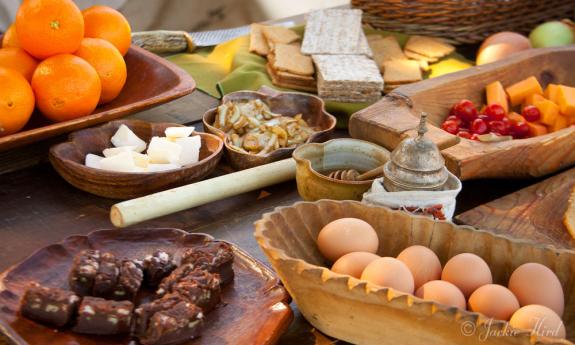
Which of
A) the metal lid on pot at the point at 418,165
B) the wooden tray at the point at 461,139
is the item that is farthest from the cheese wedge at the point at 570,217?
the metal lid on pot at the point at 418,165

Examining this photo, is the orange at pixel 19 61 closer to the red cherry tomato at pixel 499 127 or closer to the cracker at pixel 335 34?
the cracker at pixel 335 34

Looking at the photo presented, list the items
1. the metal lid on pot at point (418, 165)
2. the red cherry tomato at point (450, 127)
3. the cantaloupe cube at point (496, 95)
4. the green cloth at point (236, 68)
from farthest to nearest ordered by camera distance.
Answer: the green cloth at point (236, 68) < the cantaloupe cube at point (496, 95) < the red cherry tomato at point (450, 127) < the metal lid on pot at point (418, 165)

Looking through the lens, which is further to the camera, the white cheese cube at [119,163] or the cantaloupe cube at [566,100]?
the cantaloupe cube at [566,100]

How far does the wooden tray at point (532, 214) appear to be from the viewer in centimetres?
114

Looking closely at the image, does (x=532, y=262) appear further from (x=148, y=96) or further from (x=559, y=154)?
(x=148, y=96)

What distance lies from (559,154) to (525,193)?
0.37 ft

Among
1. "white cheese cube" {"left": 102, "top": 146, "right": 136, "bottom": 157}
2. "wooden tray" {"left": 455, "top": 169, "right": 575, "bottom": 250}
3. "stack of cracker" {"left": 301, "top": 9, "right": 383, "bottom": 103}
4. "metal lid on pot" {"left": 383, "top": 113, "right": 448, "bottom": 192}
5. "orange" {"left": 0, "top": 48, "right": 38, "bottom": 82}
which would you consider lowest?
"wooden tray" {"left": 455, "top": 169, "right": 575, "bottom": 250}

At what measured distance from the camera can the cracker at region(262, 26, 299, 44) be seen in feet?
6.22

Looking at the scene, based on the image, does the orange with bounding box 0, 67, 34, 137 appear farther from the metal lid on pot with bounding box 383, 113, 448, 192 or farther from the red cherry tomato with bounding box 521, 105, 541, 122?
the red cherry tomato with bounding box 521, 105, 541, 122

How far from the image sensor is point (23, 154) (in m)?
1.36

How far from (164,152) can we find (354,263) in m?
0.51

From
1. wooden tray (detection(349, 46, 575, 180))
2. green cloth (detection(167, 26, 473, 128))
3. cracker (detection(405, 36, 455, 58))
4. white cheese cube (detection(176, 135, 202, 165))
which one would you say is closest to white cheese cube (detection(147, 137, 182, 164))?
white cheese cube (detection(176, 135, 202, 165))

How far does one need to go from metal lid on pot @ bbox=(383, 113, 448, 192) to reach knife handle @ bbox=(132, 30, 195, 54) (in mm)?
976
